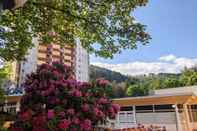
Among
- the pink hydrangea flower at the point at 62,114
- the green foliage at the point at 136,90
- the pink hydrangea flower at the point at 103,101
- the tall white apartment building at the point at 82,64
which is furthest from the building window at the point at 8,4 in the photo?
the tall white apartment building at the point at 82,64

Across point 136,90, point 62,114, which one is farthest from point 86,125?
point 136,90

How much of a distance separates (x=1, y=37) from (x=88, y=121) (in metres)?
4.36

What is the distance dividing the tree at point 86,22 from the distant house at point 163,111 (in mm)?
10437

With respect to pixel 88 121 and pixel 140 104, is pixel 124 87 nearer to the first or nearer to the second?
pixel 140 104

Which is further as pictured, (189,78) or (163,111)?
(189,78)

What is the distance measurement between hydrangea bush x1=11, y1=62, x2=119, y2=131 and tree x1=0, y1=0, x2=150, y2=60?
110cm

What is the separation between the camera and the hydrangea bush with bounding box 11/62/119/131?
20.6 ft

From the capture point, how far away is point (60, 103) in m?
6.84

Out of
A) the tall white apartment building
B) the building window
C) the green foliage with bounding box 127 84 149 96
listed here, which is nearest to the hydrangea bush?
the building window

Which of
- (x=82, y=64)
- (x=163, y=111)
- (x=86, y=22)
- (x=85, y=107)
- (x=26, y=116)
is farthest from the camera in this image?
(x=82, y=64)

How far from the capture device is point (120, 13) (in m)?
6.75

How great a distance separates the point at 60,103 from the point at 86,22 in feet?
7.59

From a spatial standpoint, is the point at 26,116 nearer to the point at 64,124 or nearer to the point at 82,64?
the point at 64,124

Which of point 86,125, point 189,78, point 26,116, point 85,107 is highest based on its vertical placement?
point 189,78
